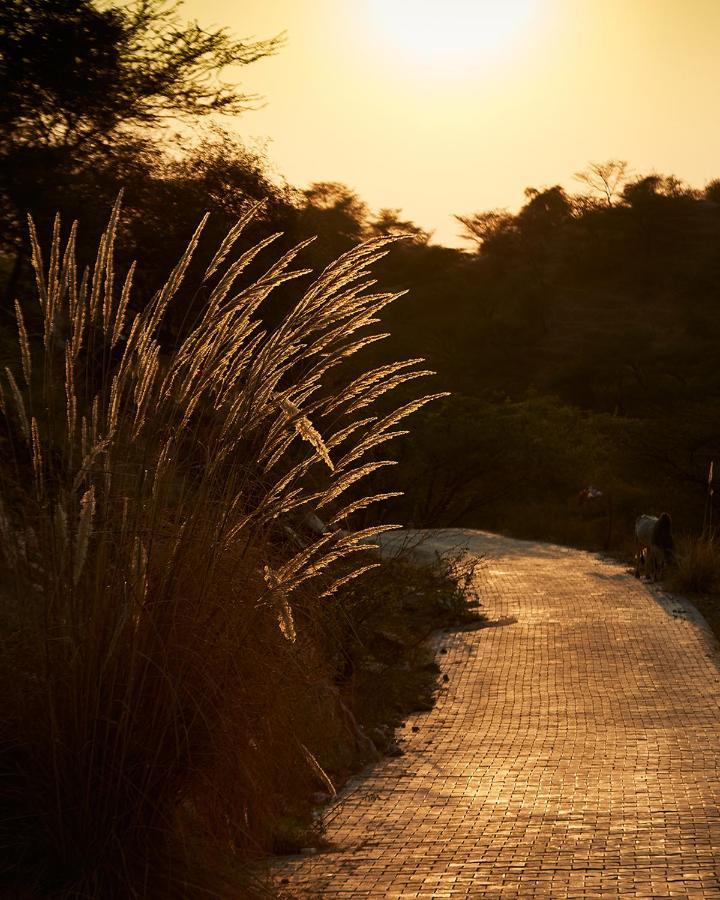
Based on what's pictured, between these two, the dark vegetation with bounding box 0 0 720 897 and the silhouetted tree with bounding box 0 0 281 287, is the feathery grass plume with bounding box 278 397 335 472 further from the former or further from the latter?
the silhouetted tree with bounding box 0 0 281 287

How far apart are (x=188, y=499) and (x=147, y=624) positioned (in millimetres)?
523

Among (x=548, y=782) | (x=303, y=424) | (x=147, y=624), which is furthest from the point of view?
(x=548, y=782)

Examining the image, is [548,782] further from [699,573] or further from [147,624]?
[699,573]

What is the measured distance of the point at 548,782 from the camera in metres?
5.48

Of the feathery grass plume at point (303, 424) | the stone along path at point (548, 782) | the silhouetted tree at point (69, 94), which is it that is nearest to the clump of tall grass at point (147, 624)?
→ the feathery grass plume at point (303, 424)

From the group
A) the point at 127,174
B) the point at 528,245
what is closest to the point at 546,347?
the point at 528,245

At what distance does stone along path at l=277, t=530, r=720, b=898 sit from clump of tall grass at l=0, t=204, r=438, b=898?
57 cm

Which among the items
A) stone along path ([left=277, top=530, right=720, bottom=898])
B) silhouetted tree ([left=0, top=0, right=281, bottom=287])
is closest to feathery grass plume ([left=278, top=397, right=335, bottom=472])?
stone along path ([left=277, top=530, right=720, bottom=898])

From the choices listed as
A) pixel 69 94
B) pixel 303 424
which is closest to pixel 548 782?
pixel 303 424

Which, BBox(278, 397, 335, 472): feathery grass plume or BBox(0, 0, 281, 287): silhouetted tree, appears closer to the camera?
BBox(278, 397, 335, 472): feathery grass plume

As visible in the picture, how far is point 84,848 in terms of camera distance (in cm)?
327

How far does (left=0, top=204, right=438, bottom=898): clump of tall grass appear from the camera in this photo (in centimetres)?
330

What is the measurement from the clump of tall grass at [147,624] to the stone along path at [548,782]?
574mm

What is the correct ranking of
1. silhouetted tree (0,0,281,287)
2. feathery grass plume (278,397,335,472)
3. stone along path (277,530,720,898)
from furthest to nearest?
silhouetted tree (0,0,281,287) < stone along path (277,530,720,898) < feathery grass plume (278,397,335,472)
